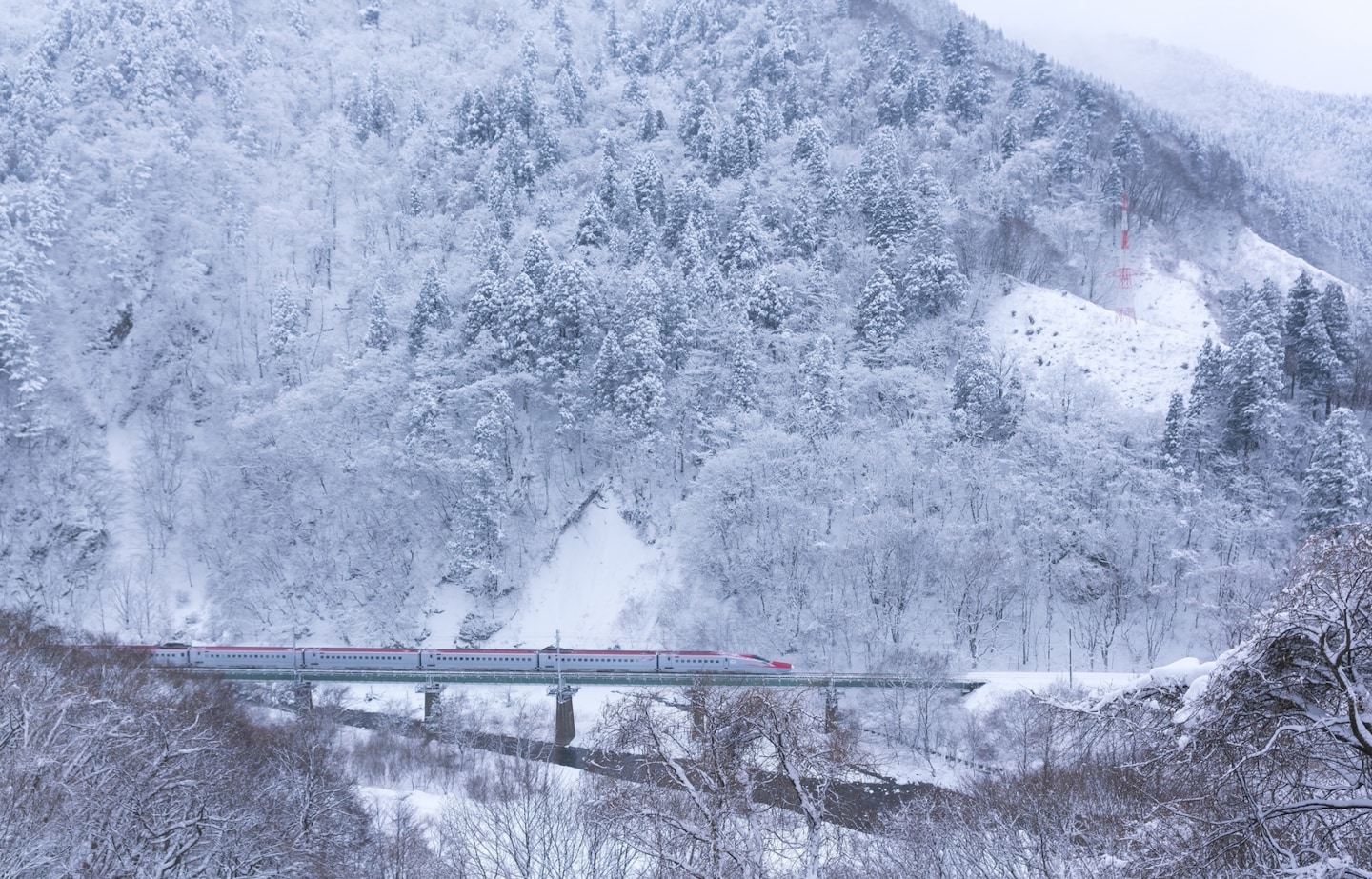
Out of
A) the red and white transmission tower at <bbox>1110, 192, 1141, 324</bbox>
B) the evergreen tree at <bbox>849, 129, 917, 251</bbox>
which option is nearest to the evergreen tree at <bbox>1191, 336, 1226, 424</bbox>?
the red and white transmission tower at <bbox>1110, 192, 1141, 324</bbox>

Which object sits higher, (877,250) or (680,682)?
(877,250)

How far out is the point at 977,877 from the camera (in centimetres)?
1323

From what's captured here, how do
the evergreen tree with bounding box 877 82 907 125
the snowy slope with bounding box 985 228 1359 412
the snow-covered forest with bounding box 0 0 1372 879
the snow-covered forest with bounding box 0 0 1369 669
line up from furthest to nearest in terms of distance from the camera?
the evergreen tree with bounding box 877 82 907 125 < the snowy slope with bounding box 985 228 1359 412 < the snow-covered forest with bounding box 0 0 1369 669 < the snow-covered forest with bounding box 0 0 1372 879

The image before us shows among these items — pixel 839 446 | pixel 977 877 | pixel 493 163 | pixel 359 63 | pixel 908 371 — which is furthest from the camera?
pixel 359 63

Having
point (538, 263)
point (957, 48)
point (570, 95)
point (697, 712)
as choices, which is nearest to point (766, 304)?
point (538, 263)

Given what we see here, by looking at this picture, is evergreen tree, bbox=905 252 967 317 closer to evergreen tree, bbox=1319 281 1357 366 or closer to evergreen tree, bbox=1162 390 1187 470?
evergreen tree, bbox=1162 390 1187 470

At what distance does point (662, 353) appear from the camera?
155ft

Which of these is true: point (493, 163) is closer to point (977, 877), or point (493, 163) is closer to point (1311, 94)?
point (977, 877)

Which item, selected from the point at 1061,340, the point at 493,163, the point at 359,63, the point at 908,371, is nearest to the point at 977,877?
the point at 908,371

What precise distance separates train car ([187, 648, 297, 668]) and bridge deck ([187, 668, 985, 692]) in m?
0.33

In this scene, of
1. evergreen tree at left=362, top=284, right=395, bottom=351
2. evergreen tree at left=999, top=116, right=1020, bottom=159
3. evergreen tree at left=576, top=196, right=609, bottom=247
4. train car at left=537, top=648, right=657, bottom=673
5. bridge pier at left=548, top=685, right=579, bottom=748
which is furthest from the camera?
evergreen tree at left=999, top=116, right=1020, bottom=159

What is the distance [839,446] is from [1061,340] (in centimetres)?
1902

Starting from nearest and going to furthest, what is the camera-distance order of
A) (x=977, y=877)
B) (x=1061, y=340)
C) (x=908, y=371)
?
1. (x=977, y=877)
2. (x=908, y=371)
3. (x=1061, y=340)

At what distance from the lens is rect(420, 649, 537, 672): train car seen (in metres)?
36.7
